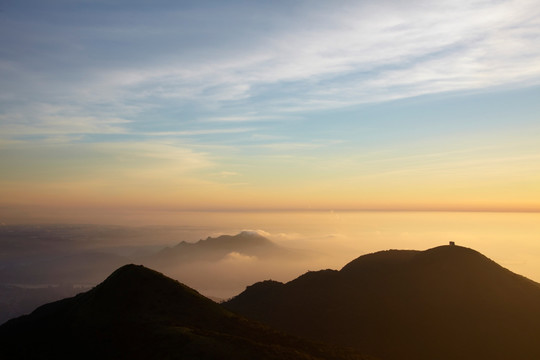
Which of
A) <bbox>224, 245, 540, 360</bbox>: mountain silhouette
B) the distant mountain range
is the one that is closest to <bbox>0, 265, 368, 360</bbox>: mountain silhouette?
the distant mountain range

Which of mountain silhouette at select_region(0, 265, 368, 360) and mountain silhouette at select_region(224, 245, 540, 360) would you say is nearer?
mountain silhouette at select_region(0, 265, 368, 360)

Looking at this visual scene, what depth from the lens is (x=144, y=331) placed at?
49812 mm

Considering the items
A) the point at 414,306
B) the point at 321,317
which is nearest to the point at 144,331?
the point at 321,317

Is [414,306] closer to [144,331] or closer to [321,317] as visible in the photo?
[321,317]

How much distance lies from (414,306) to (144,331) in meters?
62.6

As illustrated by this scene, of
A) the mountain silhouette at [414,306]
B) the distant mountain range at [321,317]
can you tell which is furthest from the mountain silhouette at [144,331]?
the mountain silhouette at [414,306]

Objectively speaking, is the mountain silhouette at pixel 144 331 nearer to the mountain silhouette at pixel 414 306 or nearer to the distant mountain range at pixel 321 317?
the distant mountain range at pixel 321 317

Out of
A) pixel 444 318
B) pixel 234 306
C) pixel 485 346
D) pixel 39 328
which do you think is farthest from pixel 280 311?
pixel 39 328

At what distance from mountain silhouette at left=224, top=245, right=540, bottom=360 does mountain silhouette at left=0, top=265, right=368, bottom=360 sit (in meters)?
30.6

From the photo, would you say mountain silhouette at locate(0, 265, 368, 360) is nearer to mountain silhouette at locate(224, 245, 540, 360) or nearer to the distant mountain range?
the distant mountain range

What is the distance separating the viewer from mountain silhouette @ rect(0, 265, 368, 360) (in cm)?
4378

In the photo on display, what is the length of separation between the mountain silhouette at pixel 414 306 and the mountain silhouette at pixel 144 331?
30.6 metres

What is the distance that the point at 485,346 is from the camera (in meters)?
74.3

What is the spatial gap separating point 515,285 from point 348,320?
138 ft
